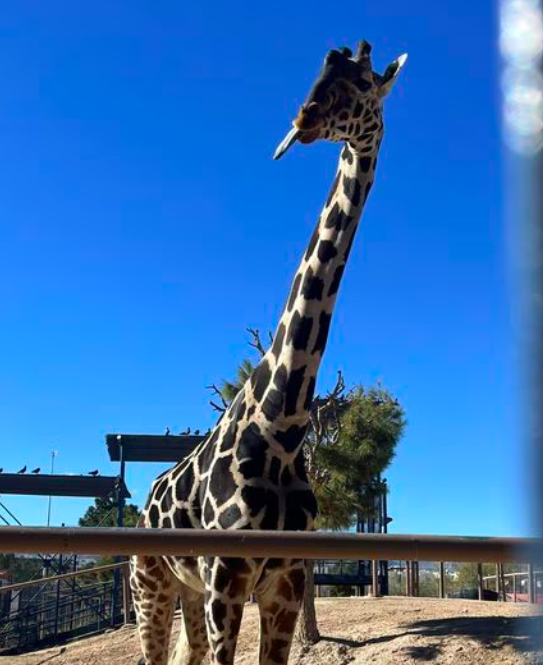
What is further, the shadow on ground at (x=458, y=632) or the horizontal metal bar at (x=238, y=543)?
→ the shadow on ground at (x=458, y=632)

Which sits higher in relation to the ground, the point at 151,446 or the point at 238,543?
the point at 151,446

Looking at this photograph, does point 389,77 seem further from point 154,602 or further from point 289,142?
point 154,602

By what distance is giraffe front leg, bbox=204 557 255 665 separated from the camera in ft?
14.4

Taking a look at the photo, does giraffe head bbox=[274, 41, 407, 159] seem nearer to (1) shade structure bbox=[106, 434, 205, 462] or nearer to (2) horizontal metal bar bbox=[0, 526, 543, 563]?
(2) horizontal metal bar bbox=[0, 526, 543, 563]

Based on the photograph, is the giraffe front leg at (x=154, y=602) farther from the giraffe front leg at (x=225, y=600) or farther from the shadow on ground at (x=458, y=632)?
the shadow on ground at (x=458, y=632)

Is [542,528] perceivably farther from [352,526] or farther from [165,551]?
[352,526]

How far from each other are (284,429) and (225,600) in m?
0.96

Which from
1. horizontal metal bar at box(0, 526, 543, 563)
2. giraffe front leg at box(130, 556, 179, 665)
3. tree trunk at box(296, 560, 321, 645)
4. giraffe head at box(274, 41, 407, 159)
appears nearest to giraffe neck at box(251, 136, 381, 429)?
giraffe head at box(274, 41, 407, 159)

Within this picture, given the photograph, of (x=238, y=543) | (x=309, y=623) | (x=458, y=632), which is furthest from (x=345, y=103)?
(x=309, y=623)

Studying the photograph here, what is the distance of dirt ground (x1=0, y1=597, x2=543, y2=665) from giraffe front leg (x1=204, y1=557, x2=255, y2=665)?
6.01 m

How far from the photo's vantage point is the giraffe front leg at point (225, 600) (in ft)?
14.4

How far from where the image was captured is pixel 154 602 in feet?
19.9

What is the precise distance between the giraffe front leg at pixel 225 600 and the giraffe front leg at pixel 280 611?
7.3 inches

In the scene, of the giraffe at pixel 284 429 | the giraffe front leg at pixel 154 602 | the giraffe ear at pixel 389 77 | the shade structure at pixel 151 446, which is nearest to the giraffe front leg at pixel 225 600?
the giraffe at pixel 284 429
